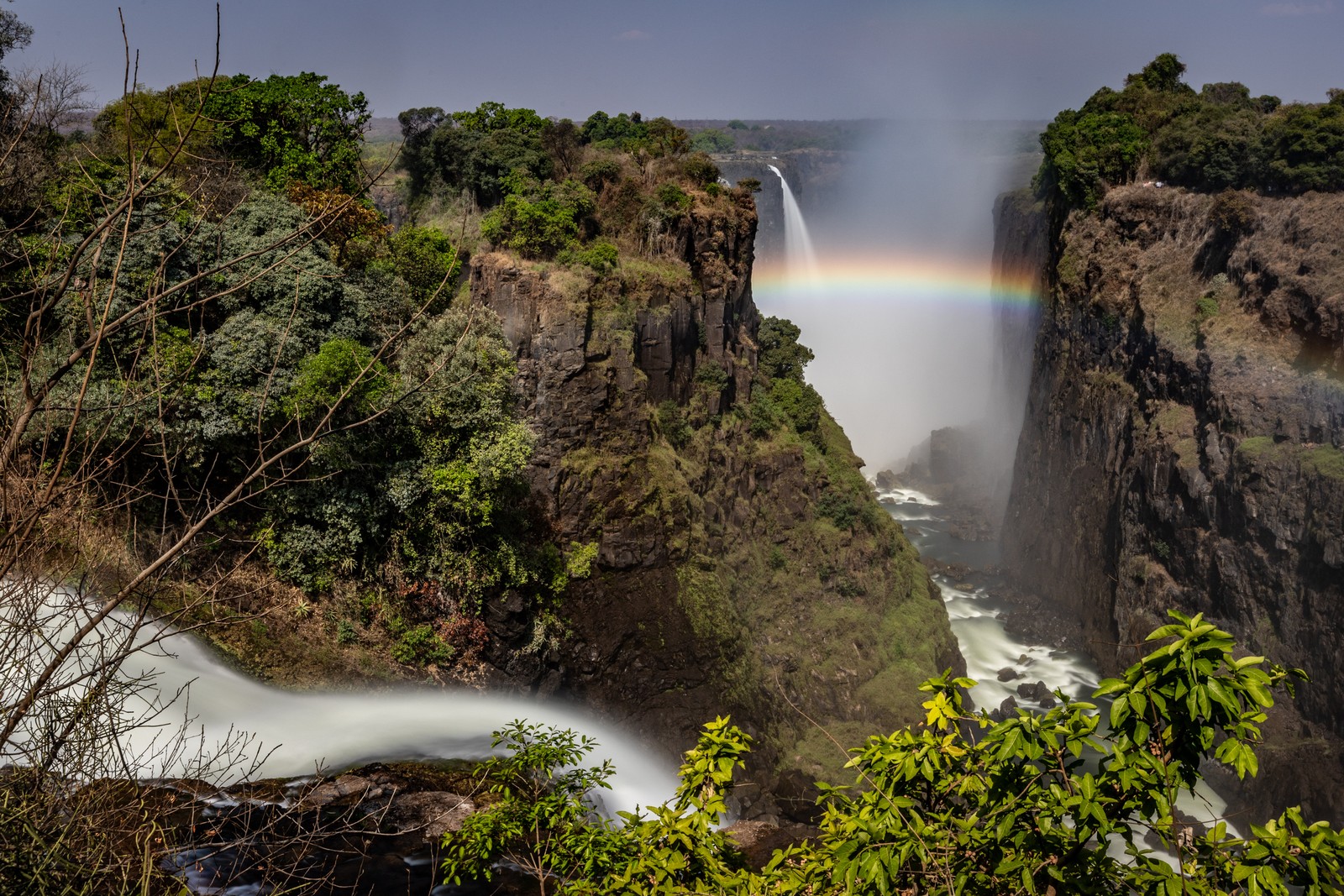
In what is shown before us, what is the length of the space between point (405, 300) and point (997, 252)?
2159 inches

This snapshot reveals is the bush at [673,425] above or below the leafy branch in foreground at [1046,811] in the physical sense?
below

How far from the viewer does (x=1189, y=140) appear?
3334cm

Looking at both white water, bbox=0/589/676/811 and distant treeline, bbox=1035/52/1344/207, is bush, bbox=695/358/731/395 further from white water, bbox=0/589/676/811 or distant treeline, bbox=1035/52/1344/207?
distant treeline, bbox=1035/52/1344/207

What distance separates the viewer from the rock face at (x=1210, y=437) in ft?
85.8

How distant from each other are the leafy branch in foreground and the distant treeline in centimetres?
3385

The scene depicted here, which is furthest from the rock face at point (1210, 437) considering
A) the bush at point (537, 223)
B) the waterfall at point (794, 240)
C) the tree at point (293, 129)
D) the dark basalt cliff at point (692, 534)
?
the tree at point (293, 129)

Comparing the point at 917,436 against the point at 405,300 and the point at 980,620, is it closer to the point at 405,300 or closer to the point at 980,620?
the point at 980,620

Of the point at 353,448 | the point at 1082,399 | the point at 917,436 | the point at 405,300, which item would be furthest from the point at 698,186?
the point at 917,436

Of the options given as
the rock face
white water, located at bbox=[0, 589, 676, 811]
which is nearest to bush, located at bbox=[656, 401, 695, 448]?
white water, located at bbox=[0, 589, 676, 811]

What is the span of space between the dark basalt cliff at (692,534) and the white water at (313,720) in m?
1.85

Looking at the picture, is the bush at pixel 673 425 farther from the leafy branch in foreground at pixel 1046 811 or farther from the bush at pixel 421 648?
the leafy branch in foreground at pixel 1046 811

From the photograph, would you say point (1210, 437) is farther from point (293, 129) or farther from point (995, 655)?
point (293, 129)

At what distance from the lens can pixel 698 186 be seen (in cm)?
2930

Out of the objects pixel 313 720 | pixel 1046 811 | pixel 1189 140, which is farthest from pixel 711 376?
pixel 1046 811
